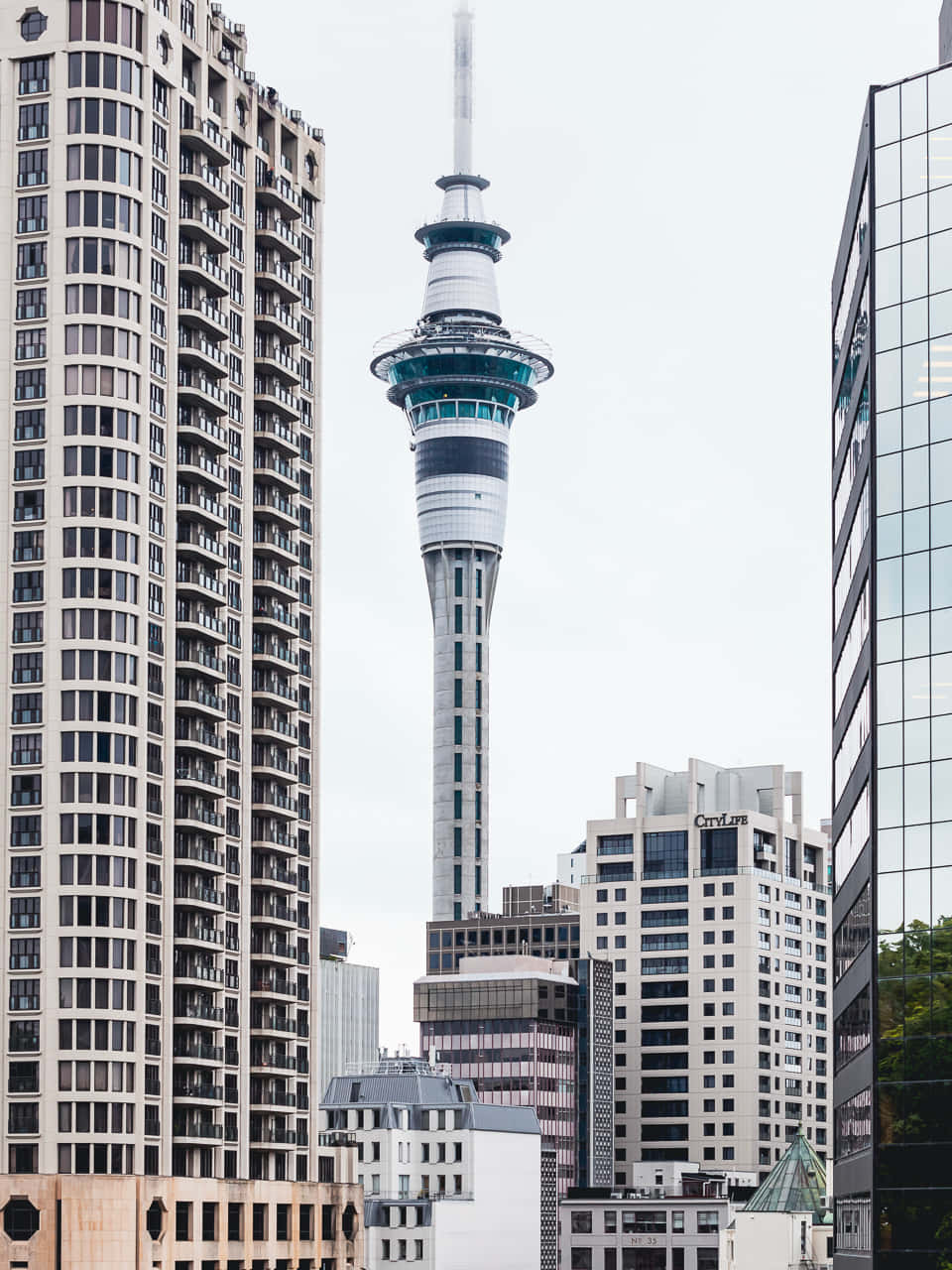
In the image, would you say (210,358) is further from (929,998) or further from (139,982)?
(929,998)

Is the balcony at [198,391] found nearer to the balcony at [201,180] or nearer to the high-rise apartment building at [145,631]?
the high-rise apartment building at [145,631]

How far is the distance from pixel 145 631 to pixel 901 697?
76.7 metres

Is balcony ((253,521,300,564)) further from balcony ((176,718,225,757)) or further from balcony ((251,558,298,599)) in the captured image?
balcony ((176,718,225,757))

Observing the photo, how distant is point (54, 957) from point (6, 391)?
37.4m

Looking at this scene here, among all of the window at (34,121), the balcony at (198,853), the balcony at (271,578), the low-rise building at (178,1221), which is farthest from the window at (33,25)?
the low-rise building at (178,1221)

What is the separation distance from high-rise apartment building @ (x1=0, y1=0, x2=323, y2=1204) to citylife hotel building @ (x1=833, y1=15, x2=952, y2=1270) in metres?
64.1

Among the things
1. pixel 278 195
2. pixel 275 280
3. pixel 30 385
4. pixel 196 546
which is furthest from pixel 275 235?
pixel 30 385

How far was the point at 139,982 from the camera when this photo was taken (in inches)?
5910

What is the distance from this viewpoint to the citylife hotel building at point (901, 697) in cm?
8450

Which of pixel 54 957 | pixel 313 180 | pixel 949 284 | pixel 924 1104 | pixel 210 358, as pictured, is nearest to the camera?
pixel 924 1104

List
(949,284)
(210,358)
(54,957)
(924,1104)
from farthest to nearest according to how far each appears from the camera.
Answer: (210,358)
(54,957)
(949,284)
(924,1104)

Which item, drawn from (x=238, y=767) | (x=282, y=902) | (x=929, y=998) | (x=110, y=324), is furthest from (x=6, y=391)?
(x=929, y=998)

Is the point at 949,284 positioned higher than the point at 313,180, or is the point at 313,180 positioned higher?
the point at 313,180

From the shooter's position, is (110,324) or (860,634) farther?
(110,324)
